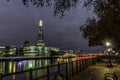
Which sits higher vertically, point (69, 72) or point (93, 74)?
point (69, 72)

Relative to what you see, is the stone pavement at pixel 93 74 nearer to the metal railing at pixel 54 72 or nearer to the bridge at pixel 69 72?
the bridge at pixel 69 72

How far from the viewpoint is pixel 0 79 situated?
846 cm

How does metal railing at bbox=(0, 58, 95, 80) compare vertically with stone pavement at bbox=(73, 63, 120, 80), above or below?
above

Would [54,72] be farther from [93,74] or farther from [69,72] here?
[93,74]

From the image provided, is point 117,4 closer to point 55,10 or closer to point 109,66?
point 55,10

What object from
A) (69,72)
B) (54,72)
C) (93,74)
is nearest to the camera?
(54,72)

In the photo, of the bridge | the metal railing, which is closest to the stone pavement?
the bridge

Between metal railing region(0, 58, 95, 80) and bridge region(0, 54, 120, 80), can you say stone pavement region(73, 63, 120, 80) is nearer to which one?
bridge region(0, 54, 120, 80)

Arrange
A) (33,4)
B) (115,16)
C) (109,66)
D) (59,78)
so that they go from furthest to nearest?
(109,66) < (59,78) < (115,16) < (33,4)

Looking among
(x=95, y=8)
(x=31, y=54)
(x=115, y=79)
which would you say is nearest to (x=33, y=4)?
(x=95, y=8)

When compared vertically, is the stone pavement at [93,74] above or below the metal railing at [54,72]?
below

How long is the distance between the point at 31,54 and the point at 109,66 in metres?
166

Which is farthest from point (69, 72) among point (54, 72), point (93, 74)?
point (54, 72)

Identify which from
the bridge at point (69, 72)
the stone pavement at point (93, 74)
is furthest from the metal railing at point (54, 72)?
the stone pavement at point (93, 74)
